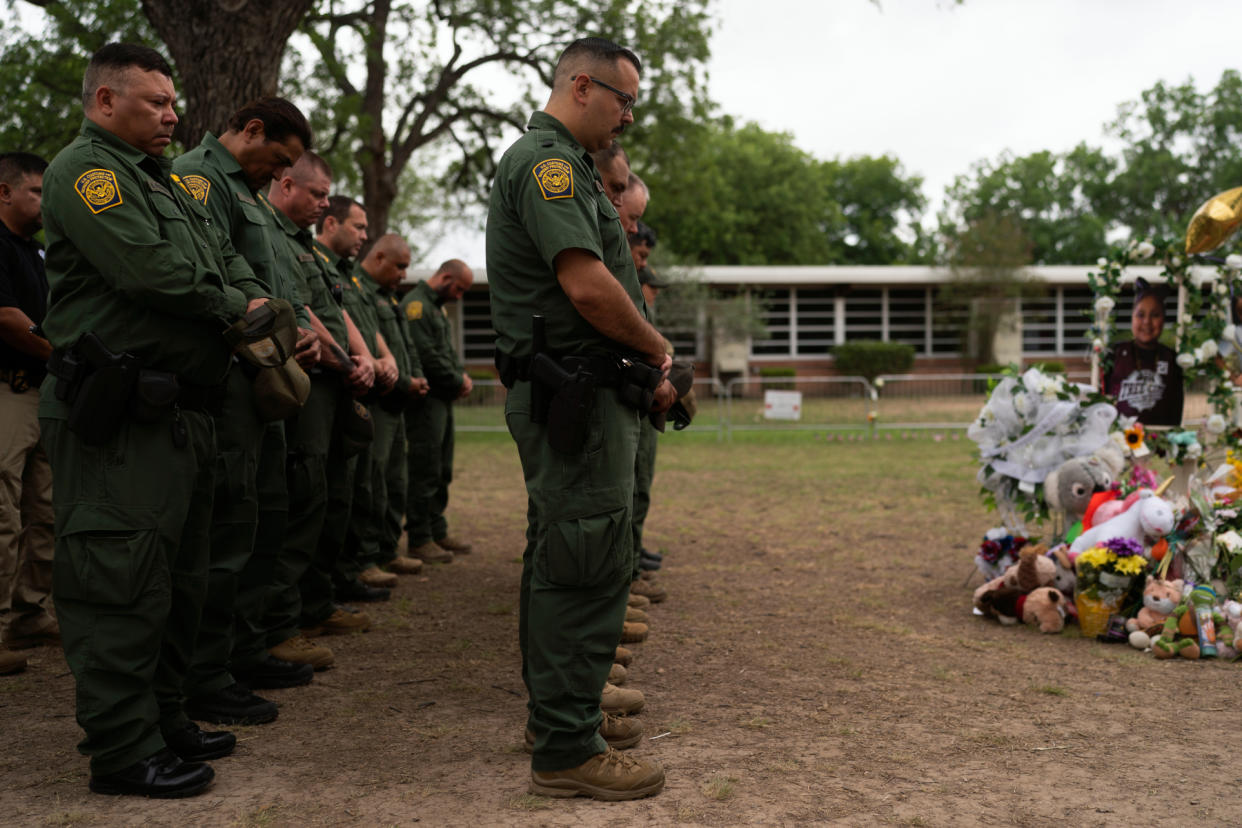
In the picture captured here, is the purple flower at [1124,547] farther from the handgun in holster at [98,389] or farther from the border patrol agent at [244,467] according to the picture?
the handgun in holster at [98,389]

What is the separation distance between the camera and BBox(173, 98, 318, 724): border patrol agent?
3.79 m

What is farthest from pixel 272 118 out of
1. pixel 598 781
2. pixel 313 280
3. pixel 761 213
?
pixel 761 213

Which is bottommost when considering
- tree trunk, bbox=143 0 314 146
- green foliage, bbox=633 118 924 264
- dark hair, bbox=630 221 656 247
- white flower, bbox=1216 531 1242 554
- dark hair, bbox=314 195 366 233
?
white flower, bbox=1216 531 1242 554

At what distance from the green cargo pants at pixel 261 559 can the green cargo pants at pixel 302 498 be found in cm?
19

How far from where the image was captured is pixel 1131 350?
6.62 metres

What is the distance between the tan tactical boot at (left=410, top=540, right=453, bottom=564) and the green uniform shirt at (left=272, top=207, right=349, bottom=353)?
111 inches

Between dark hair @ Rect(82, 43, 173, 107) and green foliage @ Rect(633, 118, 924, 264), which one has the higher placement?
green foliage @ Rect(633, 118, 924, 264)

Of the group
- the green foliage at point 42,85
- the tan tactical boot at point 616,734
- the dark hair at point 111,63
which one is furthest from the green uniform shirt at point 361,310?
the green foliage at point 42,85

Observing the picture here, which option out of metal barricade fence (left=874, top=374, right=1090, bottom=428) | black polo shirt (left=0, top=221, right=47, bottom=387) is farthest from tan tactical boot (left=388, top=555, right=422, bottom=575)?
metal barricade fence (left=874, top=374, right=1090, bottom=428)

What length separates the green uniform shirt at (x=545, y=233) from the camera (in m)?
3.13

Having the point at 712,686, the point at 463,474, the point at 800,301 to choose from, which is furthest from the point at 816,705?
the point at 800,301

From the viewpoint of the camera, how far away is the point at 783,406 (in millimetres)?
17281

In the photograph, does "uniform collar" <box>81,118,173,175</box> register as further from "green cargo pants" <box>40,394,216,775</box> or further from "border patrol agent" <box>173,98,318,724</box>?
"green cargo pants" <box>40,394,216,775</box>

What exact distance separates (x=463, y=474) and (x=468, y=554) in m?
5.43
